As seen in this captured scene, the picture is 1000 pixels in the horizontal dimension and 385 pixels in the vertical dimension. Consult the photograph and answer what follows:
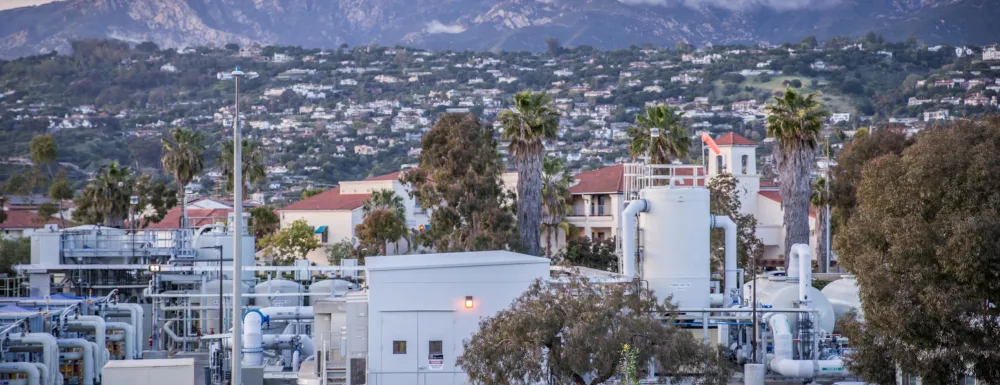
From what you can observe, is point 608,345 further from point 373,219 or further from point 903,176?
point 373,219

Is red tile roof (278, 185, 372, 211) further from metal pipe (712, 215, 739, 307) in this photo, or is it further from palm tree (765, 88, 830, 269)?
metal pipe (712, 215, 739, 307)

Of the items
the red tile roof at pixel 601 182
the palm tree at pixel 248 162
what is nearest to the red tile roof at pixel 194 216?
the palm tree at pixel 248 162

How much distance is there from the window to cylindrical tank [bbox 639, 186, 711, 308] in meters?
8.46

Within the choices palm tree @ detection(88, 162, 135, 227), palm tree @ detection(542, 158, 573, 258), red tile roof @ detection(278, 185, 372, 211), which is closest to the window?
palm tree @ detection(542, 158, 573, 258)

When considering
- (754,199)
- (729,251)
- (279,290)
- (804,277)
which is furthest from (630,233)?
(754,199)

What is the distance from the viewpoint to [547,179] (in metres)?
92.1

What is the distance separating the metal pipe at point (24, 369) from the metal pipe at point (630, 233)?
17136 mm

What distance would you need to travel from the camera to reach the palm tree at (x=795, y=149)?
72562 mm

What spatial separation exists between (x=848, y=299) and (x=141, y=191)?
68.1m

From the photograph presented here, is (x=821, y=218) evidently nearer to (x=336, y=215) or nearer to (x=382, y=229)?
(x=382, y=229)

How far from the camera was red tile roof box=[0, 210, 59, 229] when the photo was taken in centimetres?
11365

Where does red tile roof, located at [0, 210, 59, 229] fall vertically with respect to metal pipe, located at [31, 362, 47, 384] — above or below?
above

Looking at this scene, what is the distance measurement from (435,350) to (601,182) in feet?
214

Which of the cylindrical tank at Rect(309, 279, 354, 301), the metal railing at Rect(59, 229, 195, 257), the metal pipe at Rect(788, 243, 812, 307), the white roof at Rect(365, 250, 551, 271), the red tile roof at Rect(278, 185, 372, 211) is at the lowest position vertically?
the cylindrical tank at Rect(309, 279, 354, 301)
